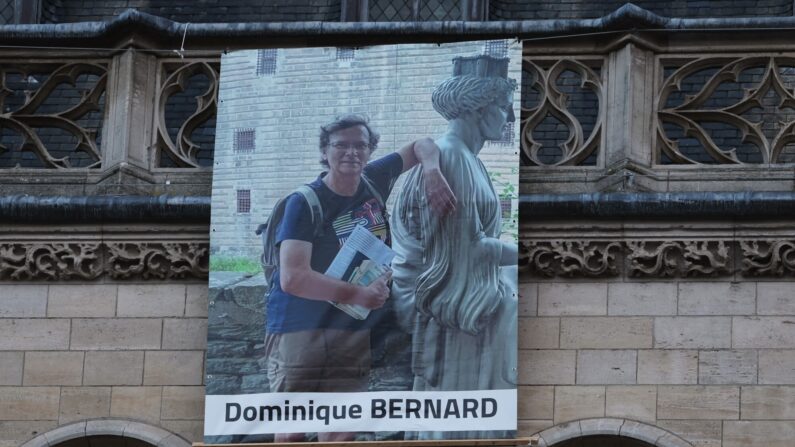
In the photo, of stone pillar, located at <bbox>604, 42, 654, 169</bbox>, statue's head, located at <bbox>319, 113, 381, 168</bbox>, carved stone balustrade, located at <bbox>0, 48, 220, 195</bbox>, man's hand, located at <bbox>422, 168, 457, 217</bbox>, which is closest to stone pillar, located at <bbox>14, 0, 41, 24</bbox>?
carved stone balustrade, located at <bbox>0, 48, 220, 195</bbox>

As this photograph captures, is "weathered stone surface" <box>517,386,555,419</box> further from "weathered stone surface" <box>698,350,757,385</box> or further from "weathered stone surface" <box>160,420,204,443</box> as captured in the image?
"weathered stone surface" <box>160,420,204,443</box>

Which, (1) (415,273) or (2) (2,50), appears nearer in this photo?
(1) (415,273)

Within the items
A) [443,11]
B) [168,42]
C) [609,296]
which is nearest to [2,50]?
[168,42]

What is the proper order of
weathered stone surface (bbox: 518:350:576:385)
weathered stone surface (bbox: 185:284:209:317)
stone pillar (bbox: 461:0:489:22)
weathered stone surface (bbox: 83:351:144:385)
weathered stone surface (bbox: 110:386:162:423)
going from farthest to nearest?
1. stone pillar (bbox: 461:0:489:22)
2. weathered stone surface (bbox: 185:284:209:317)
3. weathered stone surface (bbox: 83:351:144:385)
4. weathered stone surface (bbox: 110:386:162:423)
5. weathered stone surface (bbox: 518:350:576:385)

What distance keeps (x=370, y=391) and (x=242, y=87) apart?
2.23 metres

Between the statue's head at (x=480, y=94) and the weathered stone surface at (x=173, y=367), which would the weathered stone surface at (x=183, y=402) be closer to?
the weathered stone surface at (x=173, y=367)

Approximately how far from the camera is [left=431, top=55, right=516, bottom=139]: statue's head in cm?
1562

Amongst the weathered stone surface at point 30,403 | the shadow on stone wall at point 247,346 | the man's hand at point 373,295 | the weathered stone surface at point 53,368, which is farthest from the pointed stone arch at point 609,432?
the weathered stone surface at point 30,403

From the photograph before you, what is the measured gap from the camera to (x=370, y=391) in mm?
15023

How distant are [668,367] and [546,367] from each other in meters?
0.74

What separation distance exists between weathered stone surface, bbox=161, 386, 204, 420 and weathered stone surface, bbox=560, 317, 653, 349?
2.24 m

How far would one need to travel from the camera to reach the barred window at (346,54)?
15906 millimetres

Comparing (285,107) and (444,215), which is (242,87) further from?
(444,215)

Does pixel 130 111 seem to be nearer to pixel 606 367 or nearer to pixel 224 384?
pixel 224 384
